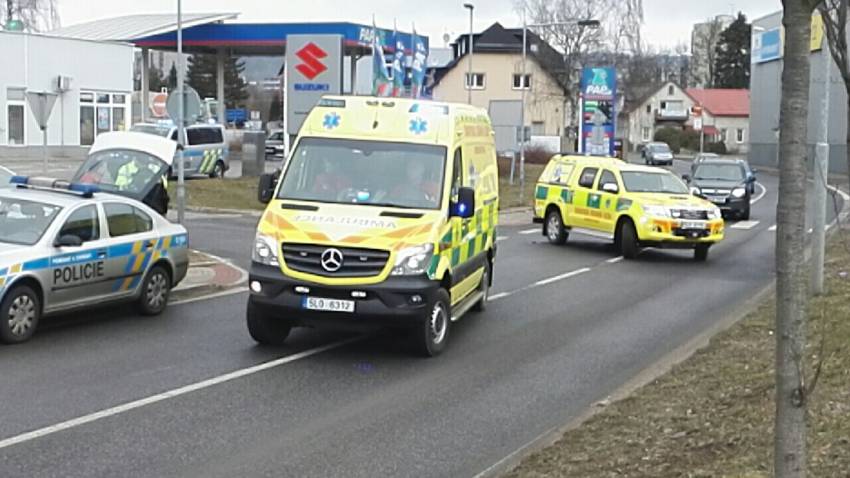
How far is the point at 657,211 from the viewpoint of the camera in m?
20.4

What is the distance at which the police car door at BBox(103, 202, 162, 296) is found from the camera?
11.9 m

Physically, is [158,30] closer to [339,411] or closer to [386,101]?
[386,101]

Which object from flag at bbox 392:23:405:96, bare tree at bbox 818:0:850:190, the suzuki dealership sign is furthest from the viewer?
flag at bbox 392:23:405:96

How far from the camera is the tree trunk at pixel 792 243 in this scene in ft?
12.7

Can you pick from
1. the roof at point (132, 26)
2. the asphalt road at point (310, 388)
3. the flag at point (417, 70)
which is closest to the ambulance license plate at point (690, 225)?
the asphalt road at point (310, 388)

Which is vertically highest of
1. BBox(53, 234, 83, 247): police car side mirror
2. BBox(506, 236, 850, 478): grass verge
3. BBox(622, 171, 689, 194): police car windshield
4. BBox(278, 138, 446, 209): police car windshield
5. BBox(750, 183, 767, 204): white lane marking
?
BBox(278, 138, 446, 209): police car windshield

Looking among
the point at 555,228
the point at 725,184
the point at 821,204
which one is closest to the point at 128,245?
the point at 821,204

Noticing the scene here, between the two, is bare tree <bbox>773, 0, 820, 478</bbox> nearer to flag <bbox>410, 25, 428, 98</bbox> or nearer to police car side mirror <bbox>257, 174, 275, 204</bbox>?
police car side mirror <bbox>257, 174, 275, 204</bbox>

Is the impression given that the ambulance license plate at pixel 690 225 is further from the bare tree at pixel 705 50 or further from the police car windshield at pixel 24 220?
the bare tree at pixel 705 50

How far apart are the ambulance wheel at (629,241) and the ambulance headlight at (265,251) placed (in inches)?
462

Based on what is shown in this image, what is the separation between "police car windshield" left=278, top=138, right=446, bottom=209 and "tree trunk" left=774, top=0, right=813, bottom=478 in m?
6.88

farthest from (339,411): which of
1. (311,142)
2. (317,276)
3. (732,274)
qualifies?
(732,274)

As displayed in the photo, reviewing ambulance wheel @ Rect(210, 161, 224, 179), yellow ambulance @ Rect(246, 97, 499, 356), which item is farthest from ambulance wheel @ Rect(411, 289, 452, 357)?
ambulance wheel @ Rect(210, 161, 224, 179)

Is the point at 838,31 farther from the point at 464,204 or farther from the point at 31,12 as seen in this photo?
the point at 31,12
